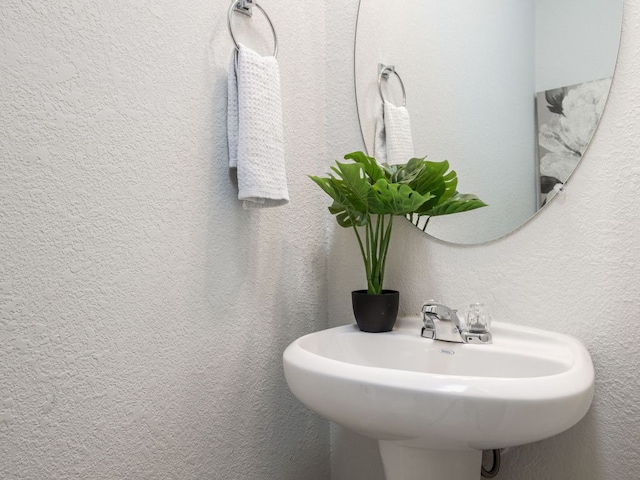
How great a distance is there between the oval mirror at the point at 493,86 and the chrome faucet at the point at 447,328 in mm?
189

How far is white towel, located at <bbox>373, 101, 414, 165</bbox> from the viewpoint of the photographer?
119 centimetres

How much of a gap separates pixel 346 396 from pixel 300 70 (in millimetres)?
888

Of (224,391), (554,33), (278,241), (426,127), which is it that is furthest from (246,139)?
(554,33)

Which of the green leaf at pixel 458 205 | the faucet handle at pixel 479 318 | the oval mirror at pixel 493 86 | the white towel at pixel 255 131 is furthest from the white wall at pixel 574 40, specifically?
the white towel at pixel 255 131

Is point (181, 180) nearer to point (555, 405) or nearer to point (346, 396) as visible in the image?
point (346, 396)

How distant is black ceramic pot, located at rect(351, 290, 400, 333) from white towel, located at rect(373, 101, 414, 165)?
0.36 meters

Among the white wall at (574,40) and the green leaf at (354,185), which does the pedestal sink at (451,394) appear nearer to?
the green leaf at (354,185)

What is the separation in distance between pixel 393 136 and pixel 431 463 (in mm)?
768

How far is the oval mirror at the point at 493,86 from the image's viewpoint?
0.92m

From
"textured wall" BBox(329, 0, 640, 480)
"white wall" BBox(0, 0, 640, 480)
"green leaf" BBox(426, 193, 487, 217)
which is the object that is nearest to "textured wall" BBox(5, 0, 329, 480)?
"white wall" BBox(0, 0, 640, 480)

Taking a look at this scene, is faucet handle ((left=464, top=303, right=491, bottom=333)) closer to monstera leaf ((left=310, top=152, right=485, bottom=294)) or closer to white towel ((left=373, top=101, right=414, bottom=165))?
monstera leaf ((left=310, top=152, right=485, bottom=294))

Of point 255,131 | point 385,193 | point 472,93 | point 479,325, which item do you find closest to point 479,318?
point 479,325

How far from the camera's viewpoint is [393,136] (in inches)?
48.1

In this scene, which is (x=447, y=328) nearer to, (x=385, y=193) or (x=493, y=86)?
(x=385, y=193)
